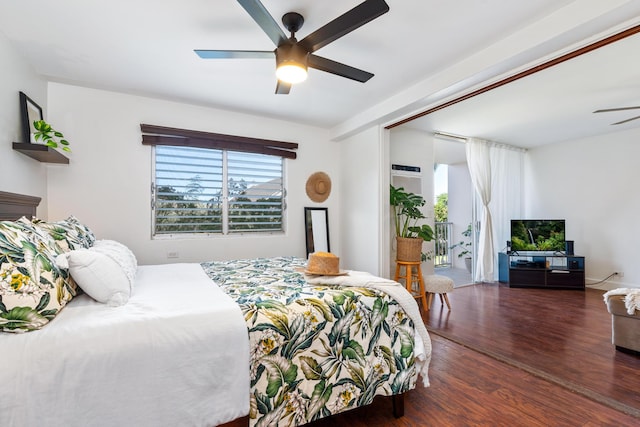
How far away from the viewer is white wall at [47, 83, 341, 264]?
117 inches

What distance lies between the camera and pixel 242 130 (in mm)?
3852

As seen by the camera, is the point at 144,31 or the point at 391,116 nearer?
the point at 144,31

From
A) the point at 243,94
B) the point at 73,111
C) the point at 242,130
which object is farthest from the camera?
the point at 242,130

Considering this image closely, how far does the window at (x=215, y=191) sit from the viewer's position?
11.3 feet

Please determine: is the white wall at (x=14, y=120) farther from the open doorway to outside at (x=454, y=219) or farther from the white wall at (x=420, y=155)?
the open doorway to outside at (x=454, y=219)

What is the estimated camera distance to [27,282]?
44.7 inches

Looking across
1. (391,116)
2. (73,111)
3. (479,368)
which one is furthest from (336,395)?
(73,111)

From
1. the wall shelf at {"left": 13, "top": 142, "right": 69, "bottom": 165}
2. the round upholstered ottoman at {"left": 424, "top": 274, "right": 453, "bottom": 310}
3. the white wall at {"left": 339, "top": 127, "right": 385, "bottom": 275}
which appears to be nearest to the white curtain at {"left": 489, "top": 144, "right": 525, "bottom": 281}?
the round upholstered ottoman at {"left": 424, "top": 274, "right": 453, "bottom": 310}

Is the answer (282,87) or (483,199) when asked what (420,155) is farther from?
(282,87)

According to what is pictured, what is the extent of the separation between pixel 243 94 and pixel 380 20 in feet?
5.76

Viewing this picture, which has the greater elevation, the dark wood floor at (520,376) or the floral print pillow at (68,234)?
the floral print pillow at (68,234)

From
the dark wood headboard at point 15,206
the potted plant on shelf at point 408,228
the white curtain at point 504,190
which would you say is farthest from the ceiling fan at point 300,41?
the white curtain at point 504,190

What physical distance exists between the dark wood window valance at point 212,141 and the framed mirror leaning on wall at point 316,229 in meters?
0.88

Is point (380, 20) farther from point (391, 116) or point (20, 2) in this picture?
point (20, 2)
